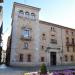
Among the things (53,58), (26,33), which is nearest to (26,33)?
(26,33)

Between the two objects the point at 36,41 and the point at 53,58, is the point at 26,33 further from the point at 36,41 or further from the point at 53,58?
the point at 53,58

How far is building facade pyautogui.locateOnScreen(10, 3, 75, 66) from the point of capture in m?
32.9

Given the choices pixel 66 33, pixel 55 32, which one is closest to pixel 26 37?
pixel 55 32

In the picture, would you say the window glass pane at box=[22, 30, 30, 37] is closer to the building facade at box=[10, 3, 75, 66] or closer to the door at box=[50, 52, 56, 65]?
the building facade at box=[10, 3, 75, 66]

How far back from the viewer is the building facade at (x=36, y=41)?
32.9m

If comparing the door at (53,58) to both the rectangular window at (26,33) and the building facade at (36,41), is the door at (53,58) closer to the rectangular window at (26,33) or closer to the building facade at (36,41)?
the building facade at (36,41)

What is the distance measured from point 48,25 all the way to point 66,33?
5.89 m

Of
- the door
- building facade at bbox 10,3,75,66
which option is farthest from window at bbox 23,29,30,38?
the door

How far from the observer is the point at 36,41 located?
3509 cm

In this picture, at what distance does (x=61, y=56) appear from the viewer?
1499 inches

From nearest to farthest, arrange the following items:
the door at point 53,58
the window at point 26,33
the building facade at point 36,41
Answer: the building facade at point 36,41
the window at point 26,33
the door at point 53,58

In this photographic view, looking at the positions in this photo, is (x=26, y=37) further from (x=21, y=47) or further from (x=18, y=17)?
(x=18, y=17)

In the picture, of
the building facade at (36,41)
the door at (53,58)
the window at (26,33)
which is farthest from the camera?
the door at (53,58)

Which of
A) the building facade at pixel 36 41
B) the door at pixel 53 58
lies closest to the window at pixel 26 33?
the building facade at pixel 36 41
